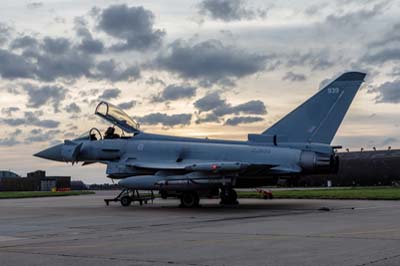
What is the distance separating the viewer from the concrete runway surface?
10109mm

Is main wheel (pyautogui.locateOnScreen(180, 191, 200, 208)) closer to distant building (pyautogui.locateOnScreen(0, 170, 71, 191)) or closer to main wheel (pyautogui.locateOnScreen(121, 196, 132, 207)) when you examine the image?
main wheel (pyautogui.locateOnScreen(121, 196, 132, 207))

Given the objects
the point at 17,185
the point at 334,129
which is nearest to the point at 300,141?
the point at 334,129

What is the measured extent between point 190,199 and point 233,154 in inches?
117

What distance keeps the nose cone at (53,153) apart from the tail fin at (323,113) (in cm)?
1119

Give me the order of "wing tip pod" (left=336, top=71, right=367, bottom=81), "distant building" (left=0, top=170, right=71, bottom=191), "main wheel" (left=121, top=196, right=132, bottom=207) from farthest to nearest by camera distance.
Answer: "distant building" (left=0, top=170, right=71, bottom=191) < "main wheel" (left=121, top=196, right=132, bottom=207) < "wing tip pod" (left=336, top=71, right=367, bottom=81)

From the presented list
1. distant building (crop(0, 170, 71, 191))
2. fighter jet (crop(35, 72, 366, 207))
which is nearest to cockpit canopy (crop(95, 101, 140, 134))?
fighter jet (crop(35, 72, 366, 207))

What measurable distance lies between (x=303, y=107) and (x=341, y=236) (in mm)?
12864

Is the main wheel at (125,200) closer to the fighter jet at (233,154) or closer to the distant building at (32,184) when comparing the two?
the fighter jet at (233,154)

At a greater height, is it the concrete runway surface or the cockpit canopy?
the cockpit canopy

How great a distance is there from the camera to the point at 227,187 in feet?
84.6

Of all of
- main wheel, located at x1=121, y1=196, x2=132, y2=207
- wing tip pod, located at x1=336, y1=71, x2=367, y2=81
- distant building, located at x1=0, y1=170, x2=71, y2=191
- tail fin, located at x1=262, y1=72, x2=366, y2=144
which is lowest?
main wheel, located at x1=121, y1=196, x2=132, y2=207

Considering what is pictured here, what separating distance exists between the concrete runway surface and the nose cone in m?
10.0

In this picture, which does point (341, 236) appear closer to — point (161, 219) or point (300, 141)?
point (161, 219)

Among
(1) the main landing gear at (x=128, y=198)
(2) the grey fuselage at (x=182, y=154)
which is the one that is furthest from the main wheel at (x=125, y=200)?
(2) the grey fuselage at (x=182, y=154)
